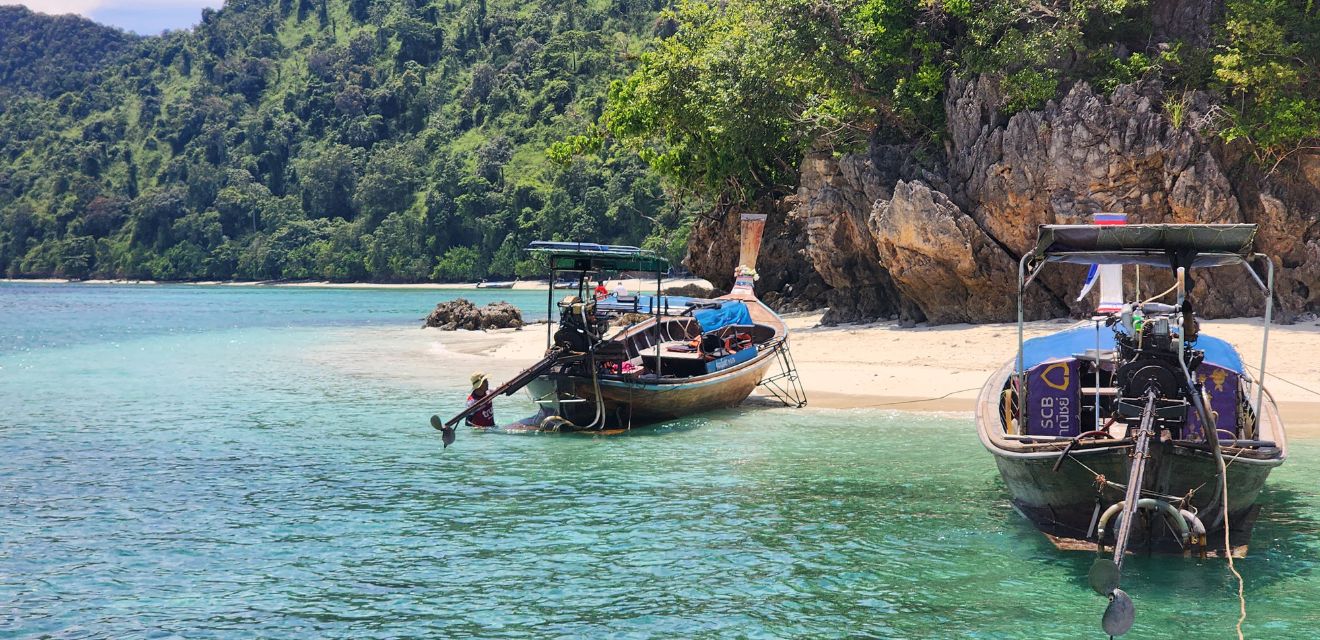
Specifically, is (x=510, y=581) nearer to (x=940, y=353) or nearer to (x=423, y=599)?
(x=423, y=599)

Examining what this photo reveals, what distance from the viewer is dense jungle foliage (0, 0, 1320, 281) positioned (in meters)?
30.6

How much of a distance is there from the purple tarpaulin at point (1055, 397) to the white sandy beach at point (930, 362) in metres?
7.70

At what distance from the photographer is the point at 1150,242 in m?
11.0

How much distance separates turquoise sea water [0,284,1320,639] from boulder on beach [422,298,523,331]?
21.7m

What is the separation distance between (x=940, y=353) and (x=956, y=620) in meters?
16.9

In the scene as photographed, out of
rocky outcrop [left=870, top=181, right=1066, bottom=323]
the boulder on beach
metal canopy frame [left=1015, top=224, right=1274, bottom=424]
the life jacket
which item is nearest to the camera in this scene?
metal canopy frame [left=1015, top=224, right=1274, bottom=424]

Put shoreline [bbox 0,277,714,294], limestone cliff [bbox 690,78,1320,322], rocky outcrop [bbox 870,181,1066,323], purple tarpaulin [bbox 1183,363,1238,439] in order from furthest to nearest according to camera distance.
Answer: shoreline [bbox 0,277,714,294], rocky outcrop [bbox 870,181,1066,323], limestone cliff [bbox 690,78,1320,322], purple tarpaulin [bbox 1183,363,1238,439]

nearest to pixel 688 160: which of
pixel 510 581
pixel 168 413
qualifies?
pixel 168 413

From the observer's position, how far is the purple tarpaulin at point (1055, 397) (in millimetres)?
12125

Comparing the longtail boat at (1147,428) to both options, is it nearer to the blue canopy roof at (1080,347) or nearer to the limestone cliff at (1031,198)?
the blue canopy roof at (1080,347)

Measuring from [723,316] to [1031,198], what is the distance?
9070 millimetres

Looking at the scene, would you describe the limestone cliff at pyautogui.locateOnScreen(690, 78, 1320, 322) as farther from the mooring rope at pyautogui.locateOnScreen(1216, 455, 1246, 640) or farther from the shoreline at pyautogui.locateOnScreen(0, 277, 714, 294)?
the shoreline at pyautogui.locateOnScreen(0, 277, 714, 294)

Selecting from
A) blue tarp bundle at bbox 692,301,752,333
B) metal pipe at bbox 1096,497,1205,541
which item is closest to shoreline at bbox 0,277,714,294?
blue tarp bundle at bbox 692,301,752,333

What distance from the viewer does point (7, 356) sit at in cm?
3728
